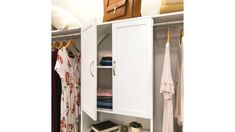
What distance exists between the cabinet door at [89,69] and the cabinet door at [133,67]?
19 cm

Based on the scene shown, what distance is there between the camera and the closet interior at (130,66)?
4.84 ft

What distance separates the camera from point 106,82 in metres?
2.14

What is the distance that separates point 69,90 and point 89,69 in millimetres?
392

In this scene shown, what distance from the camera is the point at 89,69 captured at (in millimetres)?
1673

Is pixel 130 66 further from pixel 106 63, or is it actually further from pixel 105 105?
pixel 105 105

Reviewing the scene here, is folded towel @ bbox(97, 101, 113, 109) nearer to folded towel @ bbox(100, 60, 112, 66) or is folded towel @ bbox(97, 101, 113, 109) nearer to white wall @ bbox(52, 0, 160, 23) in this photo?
folded towel @ bbox(100, 60, 112, 66)

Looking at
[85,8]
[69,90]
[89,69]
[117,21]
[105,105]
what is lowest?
[105,105]

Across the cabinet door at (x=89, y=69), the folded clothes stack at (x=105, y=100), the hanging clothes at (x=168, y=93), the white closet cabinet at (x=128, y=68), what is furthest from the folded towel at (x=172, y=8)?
the folded clothes stack at (x=105, y=100)

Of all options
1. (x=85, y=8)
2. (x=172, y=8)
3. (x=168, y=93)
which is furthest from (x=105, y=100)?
(x=85, y=8)

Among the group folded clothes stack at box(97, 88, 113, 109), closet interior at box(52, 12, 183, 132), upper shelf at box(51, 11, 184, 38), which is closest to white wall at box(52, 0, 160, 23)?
upper shelf at box(51, 11, 184, 38)

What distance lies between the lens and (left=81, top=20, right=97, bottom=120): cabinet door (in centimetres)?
155

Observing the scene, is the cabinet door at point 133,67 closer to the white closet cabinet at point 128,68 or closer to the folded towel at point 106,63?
the white closet cabinet at point 128,68
